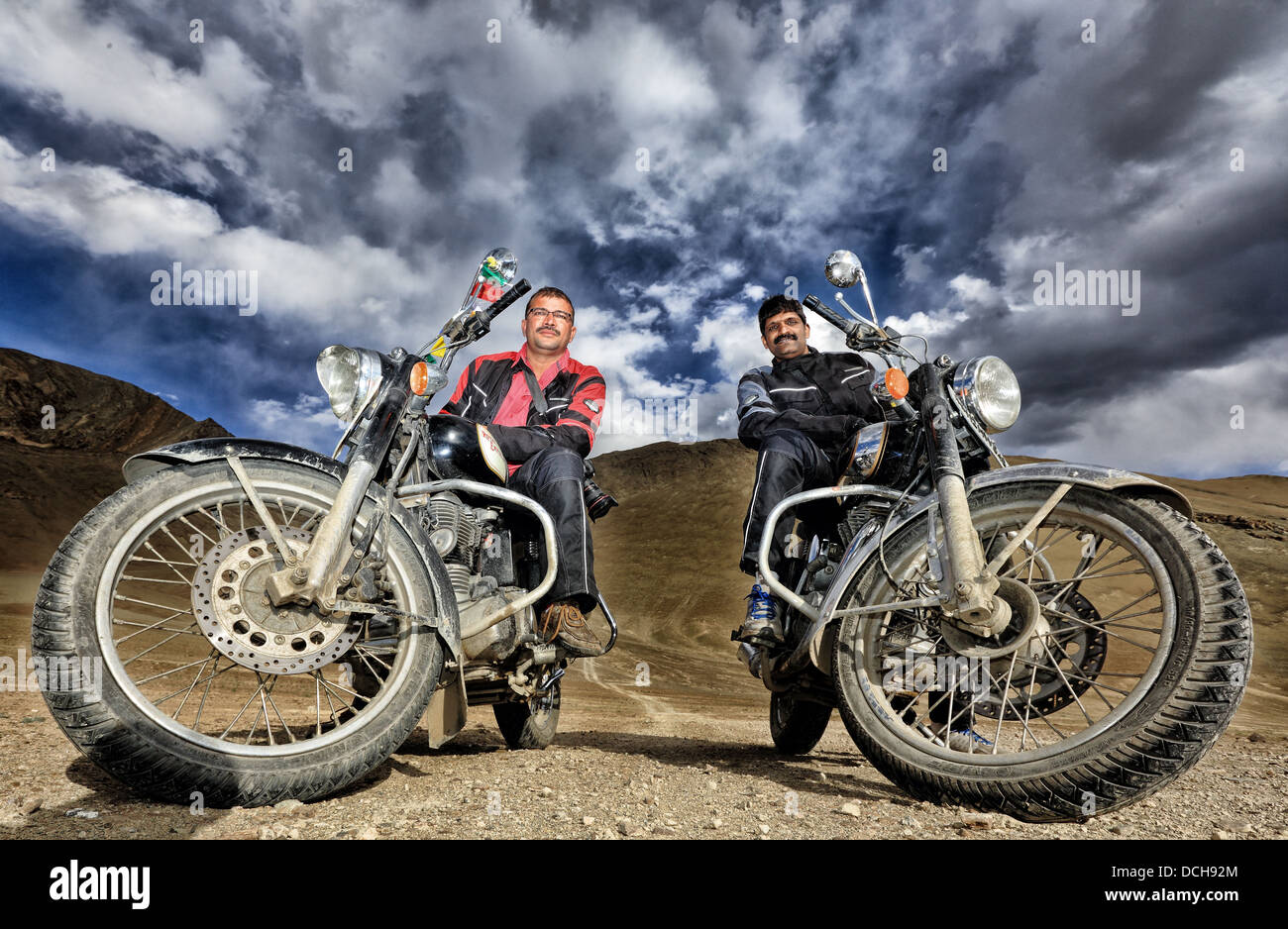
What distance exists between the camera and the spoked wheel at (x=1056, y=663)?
1854mm

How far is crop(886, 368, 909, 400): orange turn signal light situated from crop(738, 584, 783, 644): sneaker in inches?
39.6

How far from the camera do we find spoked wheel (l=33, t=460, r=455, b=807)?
6.18 feet

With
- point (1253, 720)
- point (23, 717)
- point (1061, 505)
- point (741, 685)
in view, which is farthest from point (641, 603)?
point (1061, 505)

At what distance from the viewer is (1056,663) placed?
225 centimetres

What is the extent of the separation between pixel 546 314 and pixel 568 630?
6.84 ft

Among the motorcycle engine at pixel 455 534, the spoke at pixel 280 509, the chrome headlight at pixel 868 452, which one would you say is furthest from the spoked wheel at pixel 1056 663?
the spoke at pixel 280 509

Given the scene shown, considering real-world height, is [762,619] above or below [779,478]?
below

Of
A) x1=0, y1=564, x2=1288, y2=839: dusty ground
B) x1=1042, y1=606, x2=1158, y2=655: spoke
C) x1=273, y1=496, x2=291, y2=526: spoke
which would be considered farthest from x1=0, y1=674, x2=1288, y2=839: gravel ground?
x1=273, y1=496, x2=291, y2=526: spoke

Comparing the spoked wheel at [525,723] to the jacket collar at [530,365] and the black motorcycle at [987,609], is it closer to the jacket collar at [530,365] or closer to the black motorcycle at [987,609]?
the black motorcycle at [987,609]

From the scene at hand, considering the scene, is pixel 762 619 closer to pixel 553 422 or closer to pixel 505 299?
pixel 553 422

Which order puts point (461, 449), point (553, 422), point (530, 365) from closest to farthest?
point (461, 449), point (553, 422), point (530, 365)

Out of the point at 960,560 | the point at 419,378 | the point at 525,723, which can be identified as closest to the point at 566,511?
the point at 419,378

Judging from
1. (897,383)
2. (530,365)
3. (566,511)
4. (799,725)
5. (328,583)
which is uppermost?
(530,365)

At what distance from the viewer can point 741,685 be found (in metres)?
12.4
